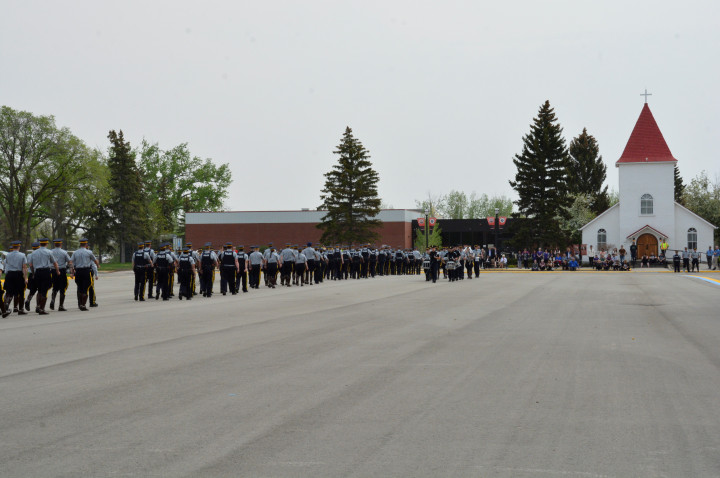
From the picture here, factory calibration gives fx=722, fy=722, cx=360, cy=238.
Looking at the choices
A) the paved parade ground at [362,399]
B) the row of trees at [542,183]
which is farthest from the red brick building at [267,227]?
the paved parade ground at [362,399]

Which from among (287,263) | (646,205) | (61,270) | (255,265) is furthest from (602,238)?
(61,270)

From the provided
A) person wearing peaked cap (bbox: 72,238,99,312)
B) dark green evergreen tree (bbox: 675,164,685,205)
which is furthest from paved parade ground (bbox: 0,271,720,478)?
dark green evergreen tree (bbox: 675,164,685,205)

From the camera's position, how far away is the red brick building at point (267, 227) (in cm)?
9106

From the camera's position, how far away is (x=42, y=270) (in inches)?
727

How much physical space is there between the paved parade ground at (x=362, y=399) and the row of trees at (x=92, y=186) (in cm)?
5538

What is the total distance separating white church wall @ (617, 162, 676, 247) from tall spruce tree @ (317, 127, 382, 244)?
26192 mm

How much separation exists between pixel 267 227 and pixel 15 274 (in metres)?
73.5

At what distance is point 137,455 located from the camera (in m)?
5.32

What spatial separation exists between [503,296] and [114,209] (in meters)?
65.2

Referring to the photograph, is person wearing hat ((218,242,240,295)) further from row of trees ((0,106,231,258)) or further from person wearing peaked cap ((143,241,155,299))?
row of trees ((0,106,231,258))

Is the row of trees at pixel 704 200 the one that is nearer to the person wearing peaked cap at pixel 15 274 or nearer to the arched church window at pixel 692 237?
the arched church window at pixel 692 237

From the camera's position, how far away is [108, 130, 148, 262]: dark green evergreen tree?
79.3 metres

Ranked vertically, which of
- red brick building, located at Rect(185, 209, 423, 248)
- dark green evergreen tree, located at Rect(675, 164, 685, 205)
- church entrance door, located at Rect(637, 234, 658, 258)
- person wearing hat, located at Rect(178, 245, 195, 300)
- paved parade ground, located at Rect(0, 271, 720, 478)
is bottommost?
paved parade ground, located at Rect(0, 271, 720, 478)

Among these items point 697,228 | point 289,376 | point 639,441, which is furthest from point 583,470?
point 697,228
